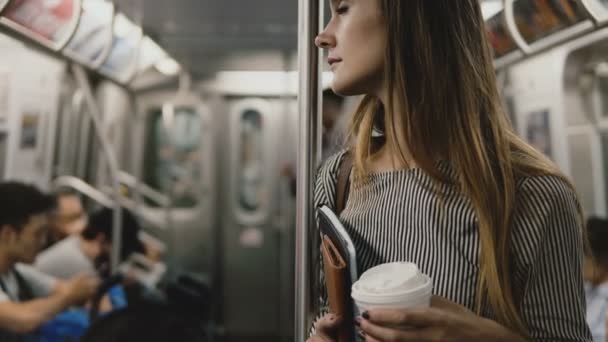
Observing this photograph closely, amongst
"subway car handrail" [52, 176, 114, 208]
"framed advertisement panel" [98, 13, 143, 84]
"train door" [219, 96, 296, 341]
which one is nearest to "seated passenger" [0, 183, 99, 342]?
"subway car handrail" [52, 176, 114, 208]

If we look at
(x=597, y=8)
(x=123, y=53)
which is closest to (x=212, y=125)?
(x=123, y=53)

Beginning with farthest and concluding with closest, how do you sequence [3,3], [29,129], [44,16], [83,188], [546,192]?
[83,188] → [29,129] → [44,16] → [3,3] → [546,192]

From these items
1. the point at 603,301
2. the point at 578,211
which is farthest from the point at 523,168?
the point at 603,301

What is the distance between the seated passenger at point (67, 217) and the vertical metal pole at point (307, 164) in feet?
8.40

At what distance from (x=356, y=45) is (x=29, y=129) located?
2872mm

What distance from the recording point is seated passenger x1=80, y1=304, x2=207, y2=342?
2.67 metres

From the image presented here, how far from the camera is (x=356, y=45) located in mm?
763

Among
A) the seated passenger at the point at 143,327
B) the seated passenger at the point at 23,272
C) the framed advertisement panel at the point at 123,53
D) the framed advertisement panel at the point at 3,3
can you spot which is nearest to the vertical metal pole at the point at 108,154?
the framed advertisement panel at the point at 123,53

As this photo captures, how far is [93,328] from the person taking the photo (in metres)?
2.64

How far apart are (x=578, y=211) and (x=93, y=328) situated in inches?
98.7

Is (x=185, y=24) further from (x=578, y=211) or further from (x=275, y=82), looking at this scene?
(x=578, y=211)

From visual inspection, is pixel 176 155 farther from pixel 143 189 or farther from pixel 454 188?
pixel 454 188

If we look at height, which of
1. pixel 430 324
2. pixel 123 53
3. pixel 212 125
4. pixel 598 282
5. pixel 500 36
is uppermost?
pixel 123 53

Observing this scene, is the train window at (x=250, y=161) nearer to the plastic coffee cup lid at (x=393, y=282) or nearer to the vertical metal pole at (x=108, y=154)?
the vertical metal pole at (x=108, y=154)
